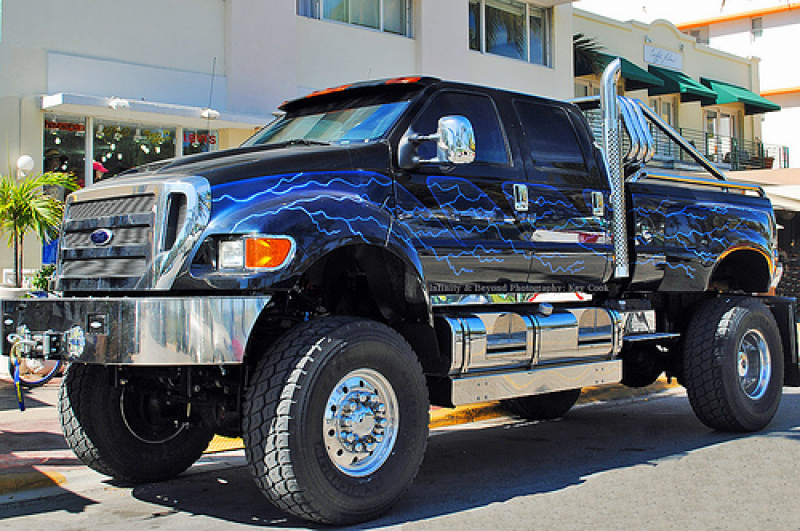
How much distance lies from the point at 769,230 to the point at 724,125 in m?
23.9

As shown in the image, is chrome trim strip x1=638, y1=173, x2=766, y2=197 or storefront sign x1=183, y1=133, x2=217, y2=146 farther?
storefront sign x1=183, y1=133, x2=217, y2=146

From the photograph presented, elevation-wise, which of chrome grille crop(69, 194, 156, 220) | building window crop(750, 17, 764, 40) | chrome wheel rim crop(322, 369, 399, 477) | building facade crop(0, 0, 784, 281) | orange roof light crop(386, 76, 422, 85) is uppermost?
building window crop(750, 17, 764, 40)

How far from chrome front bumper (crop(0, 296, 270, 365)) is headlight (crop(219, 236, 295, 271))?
169 mm

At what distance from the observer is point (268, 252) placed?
4527 millimetres

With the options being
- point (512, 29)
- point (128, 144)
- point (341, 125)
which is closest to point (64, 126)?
point (128, 144)

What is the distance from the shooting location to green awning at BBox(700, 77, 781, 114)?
2736 centimetres

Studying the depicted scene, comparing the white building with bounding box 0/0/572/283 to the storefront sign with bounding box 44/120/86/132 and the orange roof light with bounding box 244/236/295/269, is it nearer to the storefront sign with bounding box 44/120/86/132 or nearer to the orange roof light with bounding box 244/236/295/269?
the storefront sign with bounding box 44/120/86/132

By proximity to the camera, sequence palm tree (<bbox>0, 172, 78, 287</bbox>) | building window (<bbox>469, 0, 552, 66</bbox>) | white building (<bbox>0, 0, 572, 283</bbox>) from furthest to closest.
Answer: building window (<bbox>469, 0, 552, 66</bbox>)
white building (<bbox>0, 0, 572, 283</bbox>)
palm tree (<bbox>0, 172, 78, 287</bbox>)

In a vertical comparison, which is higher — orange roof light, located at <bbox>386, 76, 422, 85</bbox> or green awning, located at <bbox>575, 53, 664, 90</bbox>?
green awning, located at <bbox>575, 53, 664, 90</bbox>

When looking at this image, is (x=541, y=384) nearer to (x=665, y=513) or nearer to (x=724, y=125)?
(x=665, y=513)

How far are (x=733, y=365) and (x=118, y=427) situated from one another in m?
4.59

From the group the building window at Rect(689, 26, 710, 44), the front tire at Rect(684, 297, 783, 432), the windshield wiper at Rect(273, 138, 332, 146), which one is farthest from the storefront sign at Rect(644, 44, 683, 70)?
the windshield wiper at Rect(273, 138, 332, 146)

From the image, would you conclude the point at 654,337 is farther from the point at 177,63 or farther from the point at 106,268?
the point at 177,63

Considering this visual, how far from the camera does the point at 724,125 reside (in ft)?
99.1
